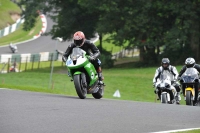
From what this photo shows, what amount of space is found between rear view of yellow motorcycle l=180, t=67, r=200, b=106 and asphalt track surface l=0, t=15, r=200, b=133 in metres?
5.99

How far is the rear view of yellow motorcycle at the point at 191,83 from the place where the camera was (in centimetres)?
2188

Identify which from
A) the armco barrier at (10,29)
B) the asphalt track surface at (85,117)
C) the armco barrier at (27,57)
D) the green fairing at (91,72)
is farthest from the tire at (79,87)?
the armco barrier at (10,29)

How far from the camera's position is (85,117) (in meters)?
12.8

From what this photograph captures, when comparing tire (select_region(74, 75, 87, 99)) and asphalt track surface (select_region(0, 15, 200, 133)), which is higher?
tire (select_region(74, 75, 87, 99))

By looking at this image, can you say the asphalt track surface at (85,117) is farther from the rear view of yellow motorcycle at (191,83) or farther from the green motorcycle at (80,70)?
the rear view of yellow motorcycle at (191,83)

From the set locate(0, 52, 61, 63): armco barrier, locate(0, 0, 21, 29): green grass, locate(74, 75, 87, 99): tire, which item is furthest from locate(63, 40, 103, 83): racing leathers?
locate(0, 0, 21, 29): green grass

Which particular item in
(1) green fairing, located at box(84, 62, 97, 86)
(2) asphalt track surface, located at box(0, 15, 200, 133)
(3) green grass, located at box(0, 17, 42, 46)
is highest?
(3) green grass, located at box(0, 17, 42, 46)

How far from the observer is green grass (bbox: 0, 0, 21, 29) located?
74812 mm

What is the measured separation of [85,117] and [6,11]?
65.1 meters

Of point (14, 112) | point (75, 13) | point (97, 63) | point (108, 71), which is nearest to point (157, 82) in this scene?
point (97, 63)

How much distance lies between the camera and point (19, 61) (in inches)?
2354

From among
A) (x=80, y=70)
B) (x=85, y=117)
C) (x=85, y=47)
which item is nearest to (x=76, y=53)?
(x=80, y=70)

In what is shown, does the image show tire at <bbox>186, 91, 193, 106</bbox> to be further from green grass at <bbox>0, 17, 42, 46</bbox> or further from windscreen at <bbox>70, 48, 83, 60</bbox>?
green grass at <bbox>0, 17, 42, 46</bbox>

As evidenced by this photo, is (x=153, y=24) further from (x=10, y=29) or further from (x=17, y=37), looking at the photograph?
(x=17, y=37)
